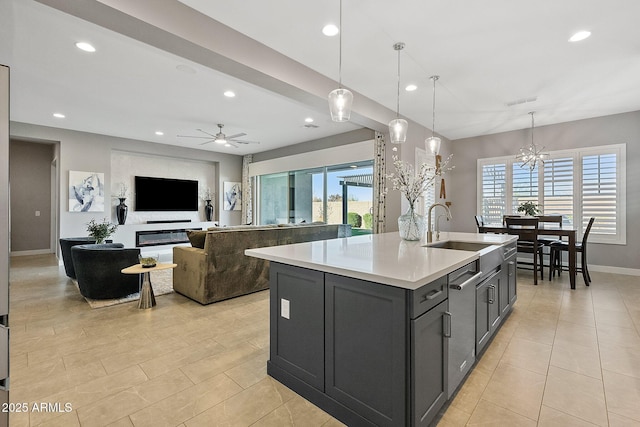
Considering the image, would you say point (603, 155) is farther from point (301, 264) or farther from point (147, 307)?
point (147, 307)

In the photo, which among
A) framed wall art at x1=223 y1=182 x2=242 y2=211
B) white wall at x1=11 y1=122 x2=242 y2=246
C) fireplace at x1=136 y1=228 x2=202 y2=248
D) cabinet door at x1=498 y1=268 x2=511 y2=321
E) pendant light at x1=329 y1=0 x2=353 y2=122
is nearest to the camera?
pendant light at x1=329 y1=0 x2=353 y2=122

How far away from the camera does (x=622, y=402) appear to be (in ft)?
6.23

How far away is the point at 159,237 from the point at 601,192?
33.0 feet

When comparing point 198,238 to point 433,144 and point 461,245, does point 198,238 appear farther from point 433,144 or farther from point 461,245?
point 433,144

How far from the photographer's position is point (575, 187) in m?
5.76

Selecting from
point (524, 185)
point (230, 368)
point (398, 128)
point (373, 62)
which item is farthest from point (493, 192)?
point (230, 368)

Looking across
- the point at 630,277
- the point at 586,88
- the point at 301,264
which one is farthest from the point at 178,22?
the point at 630,277

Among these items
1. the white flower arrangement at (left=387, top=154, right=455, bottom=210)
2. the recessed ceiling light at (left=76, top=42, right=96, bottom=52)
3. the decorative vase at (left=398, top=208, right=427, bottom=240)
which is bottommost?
the decorative vase at (left=398, top=208, right=427, bottom=240)

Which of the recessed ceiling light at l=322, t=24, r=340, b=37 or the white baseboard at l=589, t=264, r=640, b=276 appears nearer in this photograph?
the recessed ceiling light at l=322, t=24, r=340, b=37

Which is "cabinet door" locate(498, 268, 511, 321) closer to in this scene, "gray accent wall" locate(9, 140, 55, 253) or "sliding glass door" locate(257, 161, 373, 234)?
"sliding glass door" locate(257, 161, 373, 234)

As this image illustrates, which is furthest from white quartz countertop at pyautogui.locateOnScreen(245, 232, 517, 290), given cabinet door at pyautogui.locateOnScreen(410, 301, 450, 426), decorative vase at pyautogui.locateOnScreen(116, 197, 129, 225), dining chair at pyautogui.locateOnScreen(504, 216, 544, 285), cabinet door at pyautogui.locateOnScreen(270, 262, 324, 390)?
decorative vase at pyautogui.locateOnScreen(116, 197, 129, 225)

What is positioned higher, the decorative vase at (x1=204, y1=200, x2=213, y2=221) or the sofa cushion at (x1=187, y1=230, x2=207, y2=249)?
the decorative vase at (x1=204, y1=200, x2=213, y2=221)

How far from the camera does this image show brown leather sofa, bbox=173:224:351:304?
3.77 m

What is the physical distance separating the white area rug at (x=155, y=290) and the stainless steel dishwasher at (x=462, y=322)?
389cm
